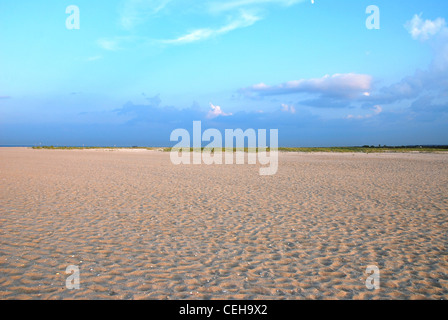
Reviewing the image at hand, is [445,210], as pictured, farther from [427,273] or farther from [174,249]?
[174,249]

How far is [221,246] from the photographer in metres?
6.49

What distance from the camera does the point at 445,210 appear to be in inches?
396

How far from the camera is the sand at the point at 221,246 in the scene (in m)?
4.67

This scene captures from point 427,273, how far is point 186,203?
7.78m

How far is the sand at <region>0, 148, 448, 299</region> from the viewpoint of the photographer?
4.67m

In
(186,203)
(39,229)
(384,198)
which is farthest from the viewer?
(384,198)

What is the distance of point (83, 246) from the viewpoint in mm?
6359

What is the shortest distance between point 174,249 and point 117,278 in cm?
155

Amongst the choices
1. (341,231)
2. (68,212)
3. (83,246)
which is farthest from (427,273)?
(68,212)

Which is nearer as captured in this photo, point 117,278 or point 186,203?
point 117,278
